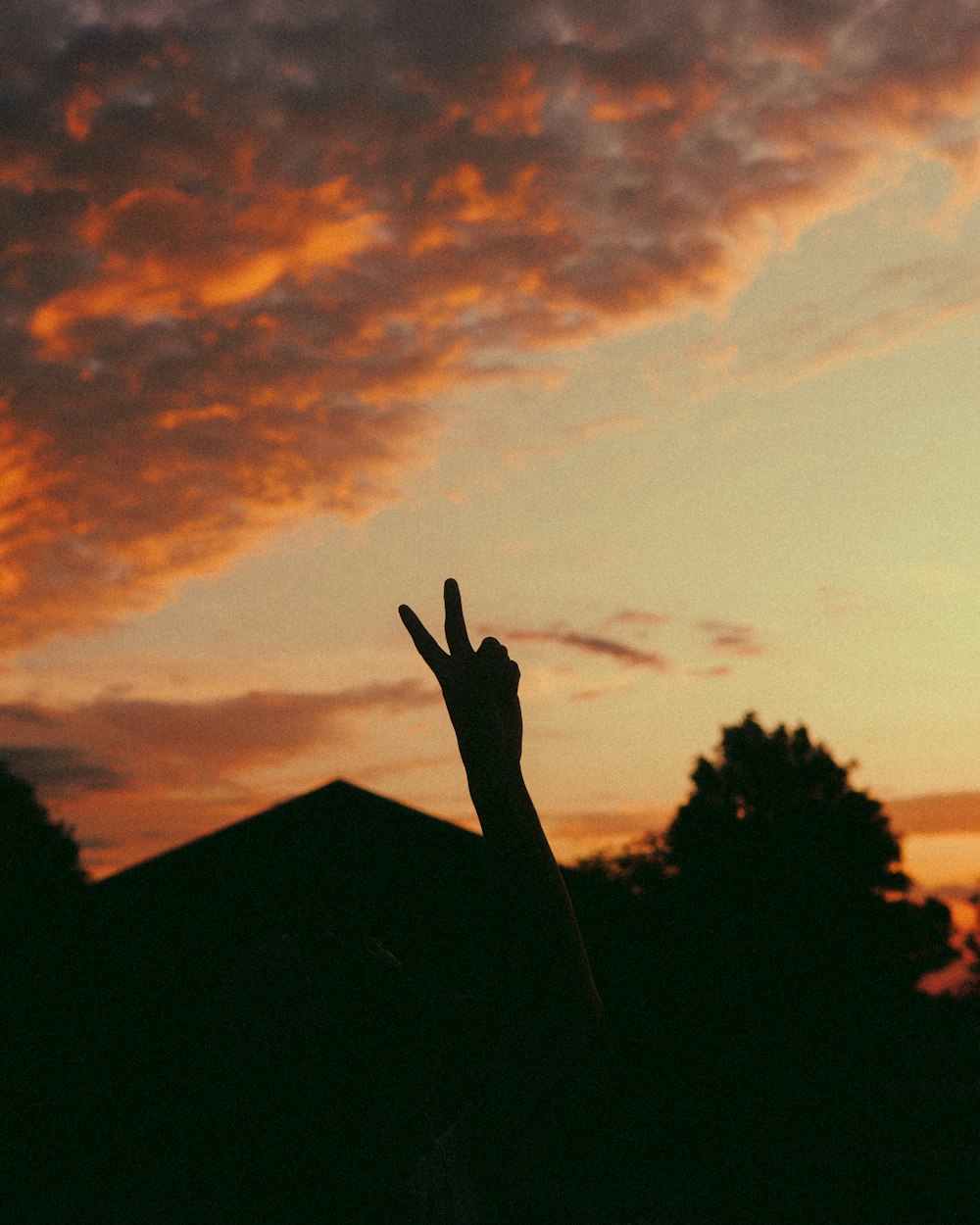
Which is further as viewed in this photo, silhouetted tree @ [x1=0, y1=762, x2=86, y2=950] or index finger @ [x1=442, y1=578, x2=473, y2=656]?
silhouetted tree @ [x1=0, y1=762, x2=86, y2=950]

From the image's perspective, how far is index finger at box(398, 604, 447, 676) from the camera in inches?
252

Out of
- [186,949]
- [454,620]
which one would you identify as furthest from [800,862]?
[454,620]

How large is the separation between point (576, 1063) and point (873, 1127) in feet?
32.8

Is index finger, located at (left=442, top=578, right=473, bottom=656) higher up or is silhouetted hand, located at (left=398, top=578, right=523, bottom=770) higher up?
index finger, located at (left=442, top=578, right=473, bottom=656)

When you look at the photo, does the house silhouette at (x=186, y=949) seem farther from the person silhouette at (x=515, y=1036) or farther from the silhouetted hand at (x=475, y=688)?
the person silhouette at (x=515, y=1036)

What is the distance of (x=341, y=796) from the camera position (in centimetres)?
2198

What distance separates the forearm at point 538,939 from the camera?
18.8 feet

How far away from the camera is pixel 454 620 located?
21.6ft

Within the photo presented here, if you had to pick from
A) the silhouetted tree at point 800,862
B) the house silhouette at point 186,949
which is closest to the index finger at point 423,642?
the house silhouette at point 186,949

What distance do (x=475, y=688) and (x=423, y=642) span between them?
1.52 feet

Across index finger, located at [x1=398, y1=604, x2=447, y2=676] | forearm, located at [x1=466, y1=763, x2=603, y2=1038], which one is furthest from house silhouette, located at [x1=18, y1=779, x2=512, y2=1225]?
forearm, located at [x1=466, y1=763, x2=603, y2=1038]

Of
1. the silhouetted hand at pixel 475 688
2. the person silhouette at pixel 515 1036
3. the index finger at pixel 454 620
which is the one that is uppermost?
the index finger at pixel 454 620

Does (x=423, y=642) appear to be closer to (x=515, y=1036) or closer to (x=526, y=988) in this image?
(x=526, y=988)

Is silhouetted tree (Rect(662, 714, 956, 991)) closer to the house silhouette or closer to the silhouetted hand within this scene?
the house silhouette
